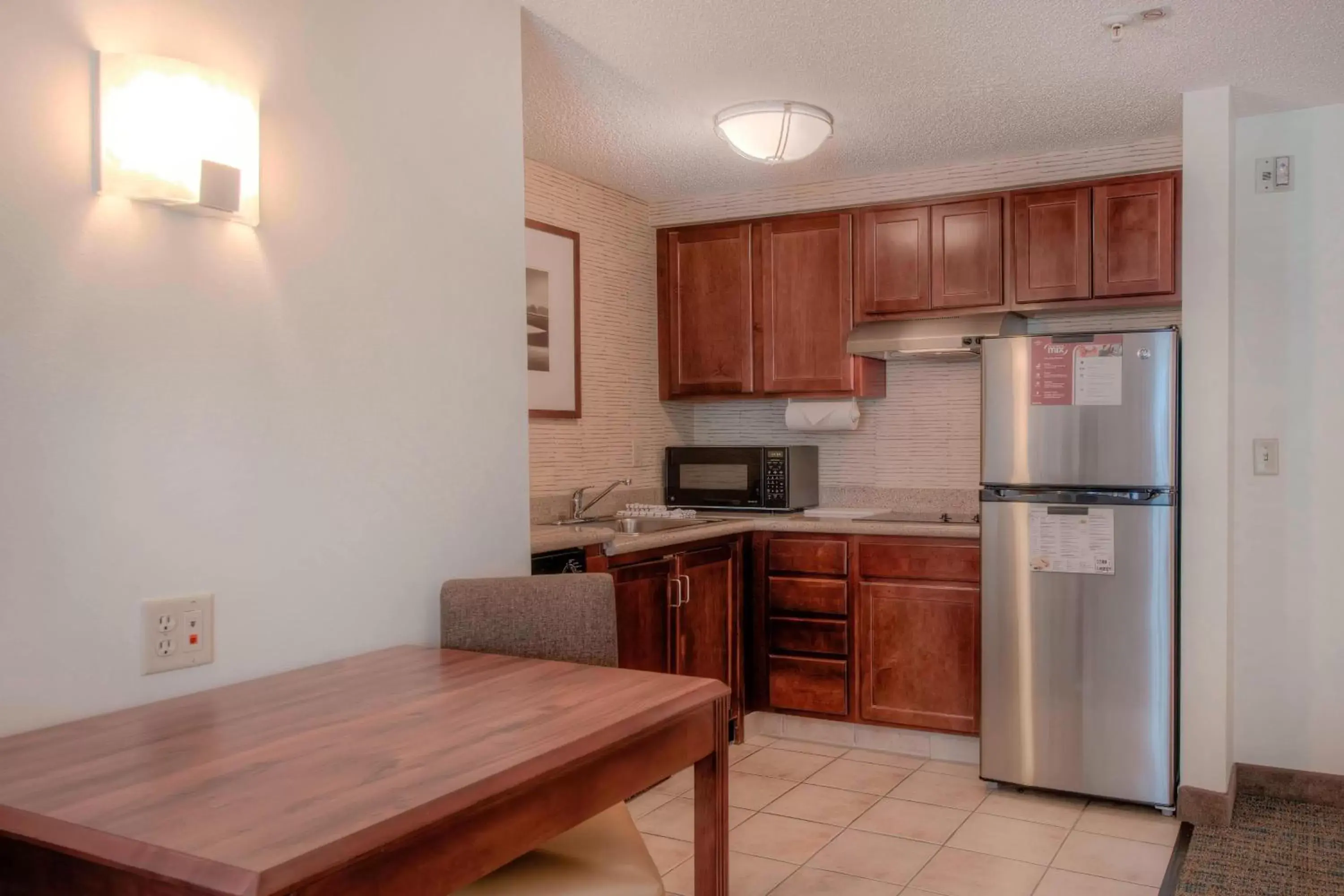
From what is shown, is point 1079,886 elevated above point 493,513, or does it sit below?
below

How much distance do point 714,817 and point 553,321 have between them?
2635 mm

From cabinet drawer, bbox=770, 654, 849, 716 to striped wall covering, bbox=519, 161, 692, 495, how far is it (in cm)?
106

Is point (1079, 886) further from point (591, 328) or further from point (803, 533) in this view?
point (591, 328)

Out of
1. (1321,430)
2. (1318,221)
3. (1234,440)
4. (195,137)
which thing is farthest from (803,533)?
(195,137)

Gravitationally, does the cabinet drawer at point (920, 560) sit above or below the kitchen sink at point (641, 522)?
below

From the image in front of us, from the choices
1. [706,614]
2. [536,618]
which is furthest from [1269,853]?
[536,618]

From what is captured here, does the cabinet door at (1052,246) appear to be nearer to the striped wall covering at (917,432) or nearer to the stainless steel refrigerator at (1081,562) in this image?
the striped wall covering at (917,432)

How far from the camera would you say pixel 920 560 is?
391cm

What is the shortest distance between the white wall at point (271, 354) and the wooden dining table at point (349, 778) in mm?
177

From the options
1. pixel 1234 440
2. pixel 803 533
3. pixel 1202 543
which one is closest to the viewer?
pixel 1202 543

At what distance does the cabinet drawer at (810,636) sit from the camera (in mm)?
4055

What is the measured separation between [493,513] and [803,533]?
1.86m

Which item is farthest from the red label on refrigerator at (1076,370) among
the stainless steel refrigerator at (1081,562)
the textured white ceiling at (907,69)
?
the textured white ceiling at (907,69)

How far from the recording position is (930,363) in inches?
175
